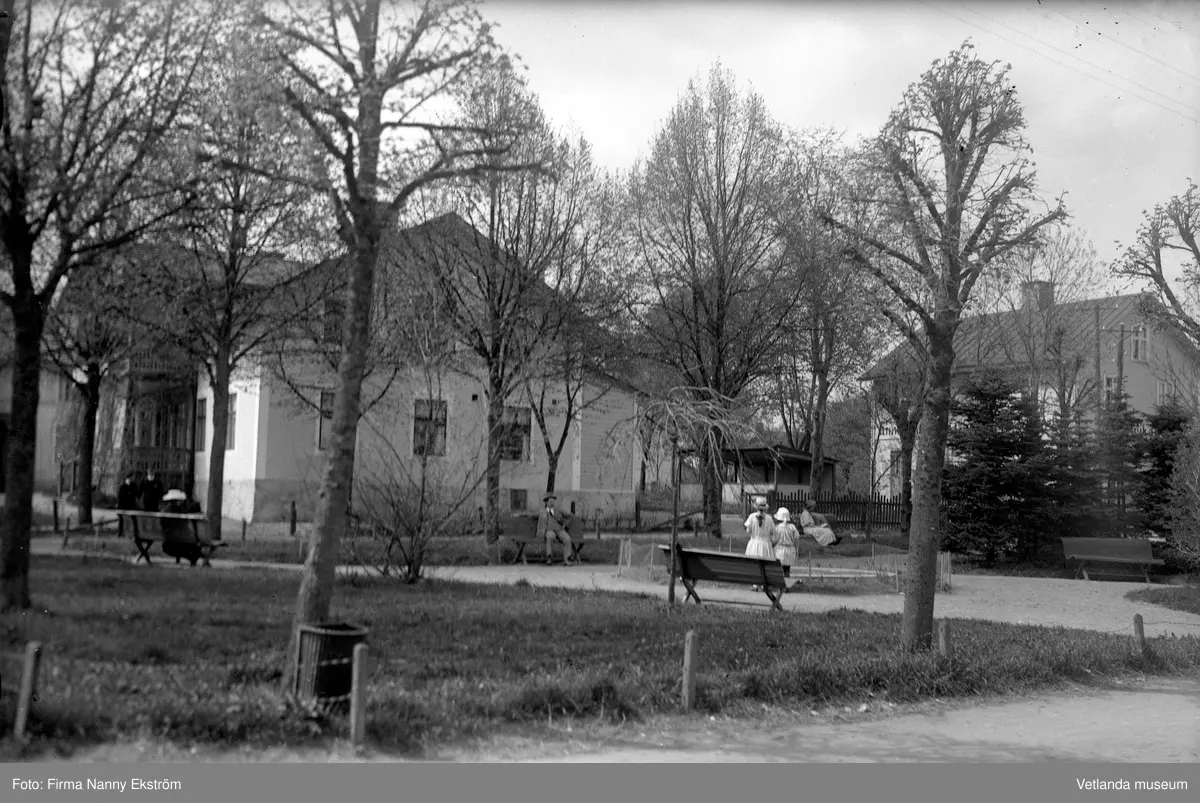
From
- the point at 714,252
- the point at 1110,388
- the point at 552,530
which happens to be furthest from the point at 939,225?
the point at 1110,388

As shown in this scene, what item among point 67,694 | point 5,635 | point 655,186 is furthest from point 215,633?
point 655,186

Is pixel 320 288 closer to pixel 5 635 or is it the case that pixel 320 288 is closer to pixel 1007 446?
pixel 5 635

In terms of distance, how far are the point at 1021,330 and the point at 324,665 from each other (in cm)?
3264

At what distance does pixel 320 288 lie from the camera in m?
18.8

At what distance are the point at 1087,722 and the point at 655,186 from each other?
791 inches

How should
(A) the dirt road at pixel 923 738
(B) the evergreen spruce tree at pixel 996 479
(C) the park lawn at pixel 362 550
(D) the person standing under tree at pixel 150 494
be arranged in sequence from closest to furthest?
(A) the dirt road at pixel 923 738
(C) the park lawn at pixel 362 550
(D) the person standing under tree at pixel 150 494
(B) the evergreen spruce tree at pixel 996 479

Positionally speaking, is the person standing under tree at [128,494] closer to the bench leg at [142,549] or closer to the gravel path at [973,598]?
the bench leg at [142,549]

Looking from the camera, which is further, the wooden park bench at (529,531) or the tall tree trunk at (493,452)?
the wooden park bench at (529,531)

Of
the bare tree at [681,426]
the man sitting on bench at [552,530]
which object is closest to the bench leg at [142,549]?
the bare tree at [681,426]

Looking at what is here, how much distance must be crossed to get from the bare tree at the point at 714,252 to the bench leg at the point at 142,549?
15260mm

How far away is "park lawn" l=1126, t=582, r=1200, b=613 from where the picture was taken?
18.2m

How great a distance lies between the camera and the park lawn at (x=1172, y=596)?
1824 centimetres

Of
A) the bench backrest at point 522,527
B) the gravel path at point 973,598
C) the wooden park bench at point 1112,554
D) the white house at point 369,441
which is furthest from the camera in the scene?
the wooden park bench at point 1112,554

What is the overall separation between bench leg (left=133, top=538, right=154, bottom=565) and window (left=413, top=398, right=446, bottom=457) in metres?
3.95
